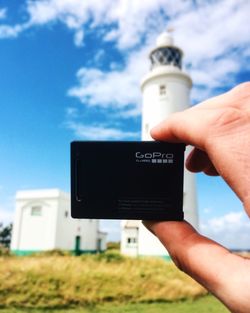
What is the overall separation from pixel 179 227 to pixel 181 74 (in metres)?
15.6

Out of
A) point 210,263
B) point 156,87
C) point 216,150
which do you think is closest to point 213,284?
point 210,263

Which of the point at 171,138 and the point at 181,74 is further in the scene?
the point at 181,74

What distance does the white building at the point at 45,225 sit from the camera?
1875 centimetres

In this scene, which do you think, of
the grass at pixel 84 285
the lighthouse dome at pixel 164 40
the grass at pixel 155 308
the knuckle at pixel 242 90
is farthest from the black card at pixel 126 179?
the lighthouse dome at pixel 164 40

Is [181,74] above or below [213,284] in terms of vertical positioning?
above

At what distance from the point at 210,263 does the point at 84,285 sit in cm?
760

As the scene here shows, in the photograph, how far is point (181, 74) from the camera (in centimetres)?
1587

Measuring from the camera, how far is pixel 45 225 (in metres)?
19.1

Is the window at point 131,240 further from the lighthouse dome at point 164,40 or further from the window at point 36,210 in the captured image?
the lighthouse dome at point 164,40

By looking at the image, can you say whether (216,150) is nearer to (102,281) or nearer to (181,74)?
(102,281)

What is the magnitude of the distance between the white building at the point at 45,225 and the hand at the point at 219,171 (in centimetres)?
1846

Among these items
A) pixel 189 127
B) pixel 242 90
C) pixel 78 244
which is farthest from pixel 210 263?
pixel 78 244

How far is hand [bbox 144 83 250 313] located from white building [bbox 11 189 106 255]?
18457 millimetres

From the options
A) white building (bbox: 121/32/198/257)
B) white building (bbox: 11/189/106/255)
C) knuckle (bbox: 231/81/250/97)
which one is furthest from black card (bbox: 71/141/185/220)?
white building (bbox: 11/189/106/255)
